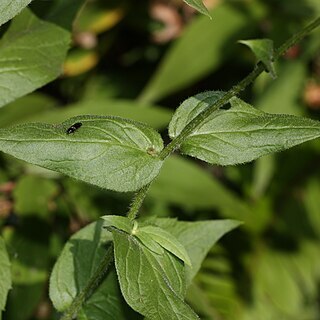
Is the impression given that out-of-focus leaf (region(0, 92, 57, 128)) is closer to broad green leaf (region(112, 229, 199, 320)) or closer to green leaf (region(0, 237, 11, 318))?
green leaf (region(0, 237, 11, 318))

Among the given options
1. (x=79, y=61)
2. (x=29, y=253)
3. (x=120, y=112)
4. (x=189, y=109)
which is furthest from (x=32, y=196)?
(x=189, y=109)

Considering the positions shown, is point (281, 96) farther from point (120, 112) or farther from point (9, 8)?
point (9, 8)

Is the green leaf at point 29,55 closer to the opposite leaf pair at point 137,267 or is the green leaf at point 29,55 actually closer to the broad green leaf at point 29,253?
the opposite leaf pair at point 137,267

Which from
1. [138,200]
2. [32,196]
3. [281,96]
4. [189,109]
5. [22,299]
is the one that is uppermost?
[189,109]

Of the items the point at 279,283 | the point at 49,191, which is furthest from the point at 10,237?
the point at 279,283

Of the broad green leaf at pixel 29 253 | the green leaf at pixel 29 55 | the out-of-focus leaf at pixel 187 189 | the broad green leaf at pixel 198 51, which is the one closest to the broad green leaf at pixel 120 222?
the green leaf at pixel 29 55

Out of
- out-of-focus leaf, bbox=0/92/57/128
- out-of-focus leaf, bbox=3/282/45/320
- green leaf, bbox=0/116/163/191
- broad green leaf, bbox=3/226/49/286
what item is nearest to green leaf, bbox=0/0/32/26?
green leaf, bbox=0/116/163/191
